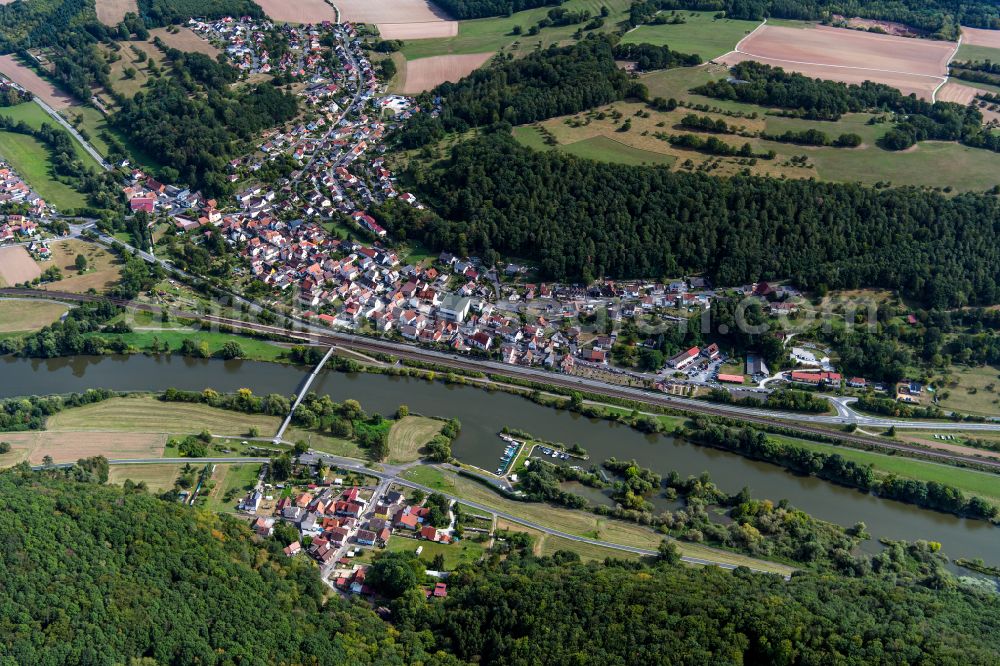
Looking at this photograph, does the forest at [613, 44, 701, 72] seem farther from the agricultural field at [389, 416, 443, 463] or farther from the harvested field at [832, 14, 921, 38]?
the agricultural field at [389, 416, 443, 463]

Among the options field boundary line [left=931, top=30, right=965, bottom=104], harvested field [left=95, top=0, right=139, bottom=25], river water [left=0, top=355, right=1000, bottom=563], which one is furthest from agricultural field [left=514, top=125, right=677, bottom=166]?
harvested field [left=95, top=0, right=139, bottom=25]

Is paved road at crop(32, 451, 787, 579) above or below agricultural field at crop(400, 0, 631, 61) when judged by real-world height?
below

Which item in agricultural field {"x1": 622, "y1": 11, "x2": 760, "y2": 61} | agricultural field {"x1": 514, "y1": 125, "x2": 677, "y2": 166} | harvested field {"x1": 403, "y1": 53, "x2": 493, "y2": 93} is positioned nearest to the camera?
agricultural field {"x1": 514, "y1": 125, "x2": 677, "y2": 166}

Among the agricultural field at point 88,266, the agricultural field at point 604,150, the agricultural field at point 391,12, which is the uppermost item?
the agricultural field at point 391,12

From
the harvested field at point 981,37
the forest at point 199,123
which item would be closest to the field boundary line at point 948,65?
the harvested field at point 981,37

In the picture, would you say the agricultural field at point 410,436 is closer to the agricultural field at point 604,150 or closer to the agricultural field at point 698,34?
the agricultural field at point 604,150

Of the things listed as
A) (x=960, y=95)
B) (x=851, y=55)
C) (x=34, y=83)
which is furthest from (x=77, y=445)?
(x=960, y=95)

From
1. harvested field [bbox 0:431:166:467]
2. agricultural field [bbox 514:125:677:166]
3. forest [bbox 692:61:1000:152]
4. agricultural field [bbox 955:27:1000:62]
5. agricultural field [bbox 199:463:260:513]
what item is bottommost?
agricultural field [bbox 199:463:260:513]
